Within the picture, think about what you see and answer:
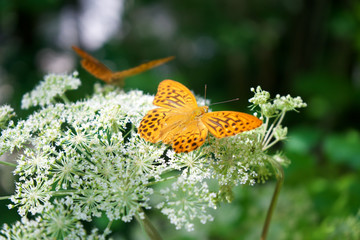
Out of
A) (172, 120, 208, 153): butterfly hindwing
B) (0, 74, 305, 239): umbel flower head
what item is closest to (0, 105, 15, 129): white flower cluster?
(0, 74, 305, 239): umbel flower head

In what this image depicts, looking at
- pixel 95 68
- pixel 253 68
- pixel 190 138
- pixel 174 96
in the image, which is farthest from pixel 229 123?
pixel 253 68

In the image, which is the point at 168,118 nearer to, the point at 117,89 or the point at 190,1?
the point at 117,89

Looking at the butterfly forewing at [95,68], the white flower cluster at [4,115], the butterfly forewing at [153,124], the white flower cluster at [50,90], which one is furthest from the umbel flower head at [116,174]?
the butterfly forewing at [95,68]

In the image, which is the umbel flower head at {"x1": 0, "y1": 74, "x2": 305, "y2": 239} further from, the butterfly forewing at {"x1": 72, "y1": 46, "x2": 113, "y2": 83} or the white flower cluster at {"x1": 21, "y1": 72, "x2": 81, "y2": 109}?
the butterfly forewing at {"x1": 72, "y1": 46, "x2": 113, "y2": 83}

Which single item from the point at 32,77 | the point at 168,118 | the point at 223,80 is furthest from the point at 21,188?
the point at 223,80

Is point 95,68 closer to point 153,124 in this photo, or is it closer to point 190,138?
point 153,124

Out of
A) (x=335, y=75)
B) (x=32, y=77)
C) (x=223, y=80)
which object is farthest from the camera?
(x=223, y=80)
